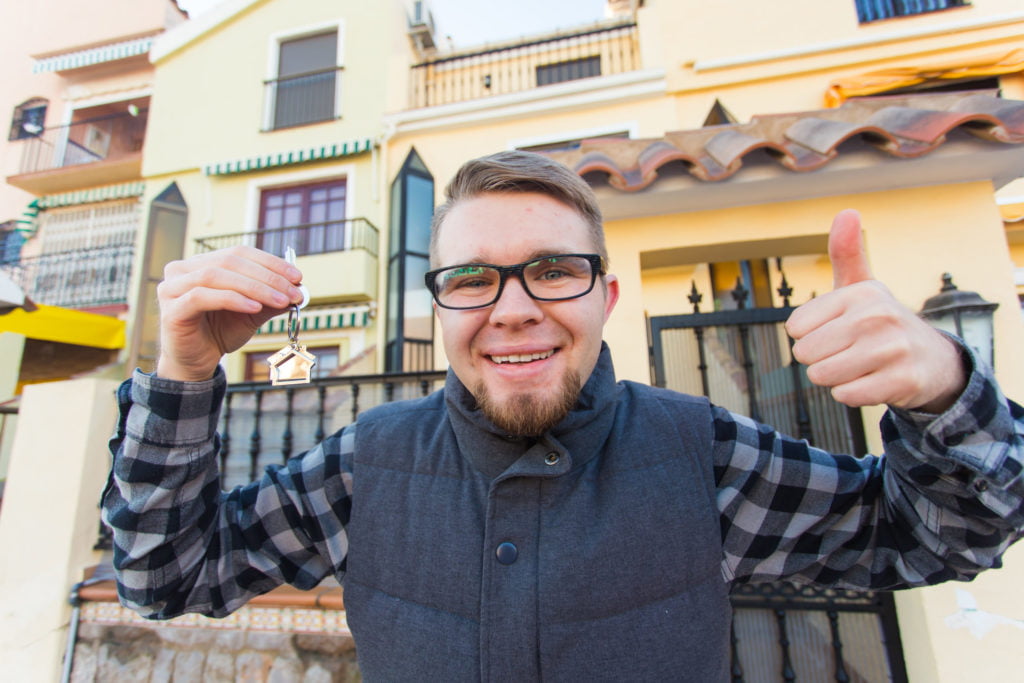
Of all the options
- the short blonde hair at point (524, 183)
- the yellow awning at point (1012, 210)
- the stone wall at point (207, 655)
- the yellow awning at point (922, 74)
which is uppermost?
the yellow awning at point (922, 74)

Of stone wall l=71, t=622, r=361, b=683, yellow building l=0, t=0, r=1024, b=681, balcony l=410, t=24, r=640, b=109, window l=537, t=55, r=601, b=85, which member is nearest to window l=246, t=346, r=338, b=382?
yellow building l=0, t=0, r=1024, b=681

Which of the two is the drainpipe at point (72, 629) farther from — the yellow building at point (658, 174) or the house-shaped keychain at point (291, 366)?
the house-shaped keychain at point (291, 366)

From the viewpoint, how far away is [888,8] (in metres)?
6.95

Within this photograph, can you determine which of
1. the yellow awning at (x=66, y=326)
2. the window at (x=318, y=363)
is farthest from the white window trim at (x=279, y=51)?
the yellow awning at (x=66, y=326)

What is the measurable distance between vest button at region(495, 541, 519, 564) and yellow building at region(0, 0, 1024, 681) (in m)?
1.75

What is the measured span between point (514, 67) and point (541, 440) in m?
9.60

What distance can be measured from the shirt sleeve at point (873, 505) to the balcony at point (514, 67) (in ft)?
29.9

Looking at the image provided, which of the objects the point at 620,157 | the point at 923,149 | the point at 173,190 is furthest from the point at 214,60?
the point at 923,149

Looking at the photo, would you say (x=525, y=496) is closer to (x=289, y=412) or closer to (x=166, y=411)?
(x=166, y=411)

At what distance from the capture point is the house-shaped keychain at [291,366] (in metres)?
1.23

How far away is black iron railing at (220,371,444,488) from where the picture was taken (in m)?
3.33

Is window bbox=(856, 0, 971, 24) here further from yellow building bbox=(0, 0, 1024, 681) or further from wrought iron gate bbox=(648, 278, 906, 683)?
wrought iron gate bbox=(648, 278, 906, 683)

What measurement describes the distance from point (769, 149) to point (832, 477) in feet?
6.84

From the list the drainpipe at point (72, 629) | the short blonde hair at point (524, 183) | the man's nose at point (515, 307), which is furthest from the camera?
the drainpipe at point (72, 629)
